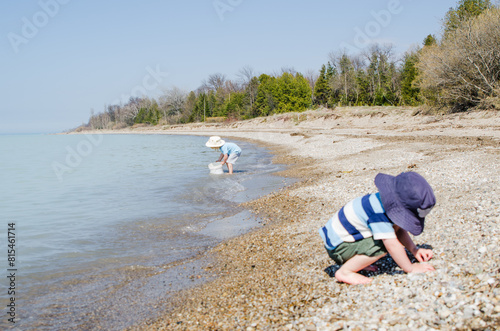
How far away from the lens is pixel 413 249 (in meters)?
3.73

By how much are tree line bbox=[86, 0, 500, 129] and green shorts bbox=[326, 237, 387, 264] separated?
22.2m

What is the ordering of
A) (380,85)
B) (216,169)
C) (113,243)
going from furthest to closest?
(380,85) < (216,169) < (113,243)

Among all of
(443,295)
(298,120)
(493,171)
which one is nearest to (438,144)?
(493,171)

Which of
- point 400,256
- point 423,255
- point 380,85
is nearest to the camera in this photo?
point 400,256

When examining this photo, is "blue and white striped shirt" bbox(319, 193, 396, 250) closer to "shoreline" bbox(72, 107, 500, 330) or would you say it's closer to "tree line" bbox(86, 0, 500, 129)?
"shoreline" bbox(72, 107, 500, 330)

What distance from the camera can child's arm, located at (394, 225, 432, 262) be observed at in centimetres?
370

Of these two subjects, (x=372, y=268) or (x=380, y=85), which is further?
(x=380, y=85)

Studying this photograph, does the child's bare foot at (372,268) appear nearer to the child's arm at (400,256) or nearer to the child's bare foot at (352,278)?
the child's bare foot at (352,278)

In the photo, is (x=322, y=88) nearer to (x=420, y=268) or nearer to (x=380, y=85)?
(x=380, y=85)

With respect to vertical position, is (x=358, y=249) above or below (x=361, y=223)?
below

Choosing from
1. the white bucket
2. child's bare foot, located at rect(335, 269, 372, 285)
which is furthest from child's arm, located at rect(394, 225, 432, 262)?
the white bucket

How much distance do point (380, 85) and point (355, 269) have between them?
59481 mm

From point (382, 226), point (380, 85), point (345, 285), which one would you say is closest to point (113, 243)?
point (345, 285)

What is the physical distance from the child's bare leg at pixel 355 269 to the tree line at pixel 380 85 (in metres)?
22.2
